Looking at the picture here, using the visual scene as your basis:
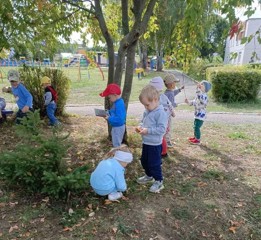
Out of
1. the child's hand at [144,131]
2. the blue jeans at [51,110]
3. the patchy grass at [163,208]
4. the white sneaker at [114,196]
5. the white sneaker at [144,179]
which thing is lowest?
the patchy grass at [163,208]

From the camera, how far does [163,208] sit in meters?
3.12

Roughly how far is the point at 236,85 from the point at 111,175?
9160 mm

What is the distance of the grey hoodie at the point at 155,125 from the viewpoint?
10.4ft

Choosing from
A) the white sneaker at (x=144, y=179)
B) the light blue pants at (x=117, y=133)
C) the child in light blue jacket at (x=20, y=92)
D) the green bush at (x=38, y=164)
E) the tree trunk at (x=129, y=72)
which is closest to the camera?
the green bush at (x=38, y=164)

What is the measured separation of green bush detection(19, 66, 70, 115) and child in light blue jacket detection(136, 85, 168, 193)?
4.24m

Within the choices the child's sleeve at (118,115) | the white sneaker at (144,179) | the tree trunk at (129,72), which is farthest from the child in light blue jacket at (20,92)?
the white sneaker at (144,179)

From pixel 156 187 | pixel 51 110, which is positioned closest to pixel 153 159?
pixel 156 187

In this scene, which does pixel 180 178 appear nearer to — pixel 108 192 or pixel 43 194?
pixel 108 192

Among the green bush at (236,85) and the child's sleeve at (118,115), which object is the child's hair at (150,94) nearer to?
the child's sleeve at (118,115)

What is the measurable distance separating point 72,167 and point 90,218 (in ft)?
4.10

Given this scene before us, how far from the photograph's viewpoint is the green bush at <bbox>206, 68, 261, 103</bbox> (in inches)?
419

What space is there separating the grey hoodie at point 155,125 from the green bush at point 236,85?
8370mm

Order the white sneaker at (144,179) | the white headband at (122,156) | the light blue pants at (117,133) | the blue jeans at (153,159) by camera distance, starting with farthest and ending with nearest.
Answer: the light blue pants at (117,133) < the white sneaker at (144,179) < the blue jeans at (153,159) < the white headband at (122,156)

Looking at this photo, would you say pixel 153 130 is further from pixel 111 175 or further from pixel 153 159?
pixel 111 175
